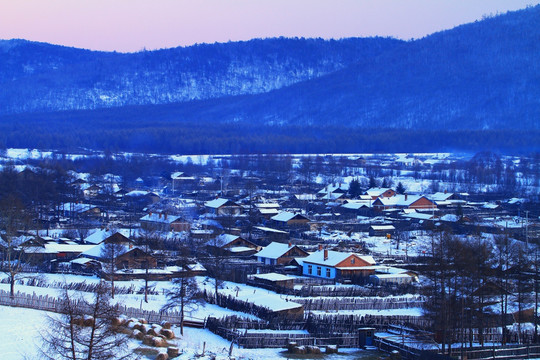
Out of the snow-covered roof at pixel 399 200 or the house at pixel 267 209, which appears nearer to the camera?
the house at pixel 267 209

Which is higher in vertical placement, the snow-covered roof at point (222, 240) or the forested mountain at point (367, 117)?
the forested mountain at point (367, 117)

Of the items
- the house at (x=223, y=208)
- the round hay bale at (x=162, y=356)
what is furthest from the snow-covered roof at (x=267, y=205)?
the round hay bale at (x=162, y=356)

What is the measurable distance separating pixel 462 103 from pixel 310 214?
125 m

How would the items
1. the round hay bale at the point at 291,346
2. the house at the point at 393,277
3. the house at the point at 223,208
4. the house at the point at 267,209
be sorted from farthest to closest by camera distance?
1. the house at the point at 223,208
2. the house at the point at 267,209
3. the house at the point at 393,277
4. the round hay bale at the point at 291,346

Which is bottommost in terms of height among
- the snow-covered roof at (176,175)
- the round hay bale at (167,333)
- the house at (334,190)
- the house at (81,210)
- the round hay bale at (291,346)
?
the round hay bale at (291,346)

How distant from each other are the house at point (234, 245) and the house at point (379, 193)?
23.2m

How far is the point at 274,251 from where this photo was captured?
108 feet

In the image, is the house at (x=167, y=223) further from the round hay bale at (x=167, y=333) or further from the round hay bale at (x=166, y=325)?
the round hay bale at (x=167, y=333)

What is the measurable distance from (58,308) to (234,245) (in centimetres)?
1533

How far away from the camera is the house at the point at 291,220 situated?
45375mm

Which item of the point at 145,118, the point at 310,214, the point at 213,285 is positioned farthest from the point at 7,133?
the point at 213,285

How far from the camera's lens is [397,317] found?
21.7 m

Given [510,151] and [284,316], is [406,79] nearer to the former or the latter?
[510,151]

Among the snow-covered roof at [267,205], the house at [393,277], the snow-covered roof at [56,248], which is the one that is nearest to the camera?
the house at [393,277]
